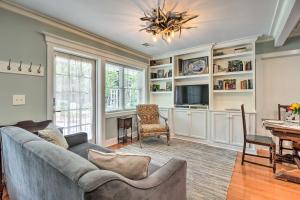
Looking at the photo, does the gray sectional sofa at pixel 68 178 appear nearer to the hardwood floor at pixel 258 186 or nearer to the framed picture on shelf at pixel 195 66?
the hardwood floor at pixel 258 186

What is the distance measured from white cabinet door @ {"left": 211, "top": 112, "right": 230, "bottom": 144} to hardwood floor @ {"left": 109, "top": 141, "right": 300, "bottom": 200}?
108 centimetres

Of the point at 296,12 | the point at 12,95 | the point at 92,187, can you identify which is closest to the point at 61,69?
the point at 12,95

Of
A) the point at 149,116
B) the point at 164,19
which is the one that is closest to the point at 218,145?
the point at 149,116

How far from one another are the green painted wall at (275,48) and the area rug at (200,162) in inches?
93.7

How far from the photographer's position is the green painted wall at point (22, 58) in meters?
2.30

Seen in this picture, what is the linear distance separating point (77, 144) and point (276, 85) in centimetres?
416

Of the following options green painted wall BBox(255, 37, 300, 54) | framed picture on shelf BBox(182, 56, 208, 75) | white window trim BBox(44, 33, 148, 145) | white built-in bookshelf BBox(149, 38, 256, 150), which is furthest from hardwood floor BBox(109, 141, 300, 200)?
white window trim BBox(44, 33, 148, 145)

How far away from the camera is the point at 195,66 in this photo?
4508mm

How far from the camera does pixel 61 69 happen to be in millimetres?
3131

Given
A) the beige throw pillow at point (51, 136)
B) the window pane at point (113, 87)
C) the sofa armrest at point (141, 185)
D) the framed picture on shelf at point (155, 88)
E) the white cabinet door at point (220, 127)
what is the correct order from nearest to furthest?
the sofa armrest at point (141, 185)
the beige throw pillow at point (51, 136)
the white cabinet door at point (220, 127)
the window pane at point (113, 87)
the framed picture on shelf at point (155, 88)

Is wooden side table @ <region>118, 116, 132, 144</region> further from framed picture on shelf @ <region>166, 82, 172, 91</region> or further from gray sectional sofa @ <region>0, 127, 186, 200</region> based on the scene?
gray sectional sofa @ <region>0, 127, 186, 200</region>

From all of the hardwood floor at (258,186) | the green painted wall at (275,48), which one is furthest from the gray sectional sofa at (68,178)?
the green painted wall at (275,48)

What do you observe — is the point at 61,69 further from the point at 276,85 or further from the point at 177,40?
the point at 276,85

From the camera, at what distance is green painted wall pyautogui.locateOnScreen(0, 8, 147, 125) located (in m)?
2.30
